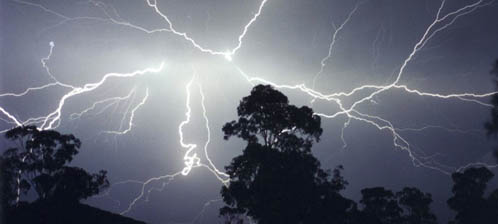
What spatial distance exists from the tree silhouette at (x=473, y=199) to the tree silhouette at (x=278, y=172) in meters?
15.3

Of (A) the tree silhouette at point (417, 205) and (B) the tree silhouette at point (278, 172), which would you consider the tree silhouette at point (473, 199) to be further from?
(B) the tree silhouette at point (278, 172)

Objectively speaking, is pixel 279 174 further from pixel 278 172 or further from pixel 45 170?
pixel 45 170

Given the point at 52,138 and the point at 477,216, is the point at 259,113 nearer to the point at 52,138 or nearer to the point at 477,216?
the point at 52,138

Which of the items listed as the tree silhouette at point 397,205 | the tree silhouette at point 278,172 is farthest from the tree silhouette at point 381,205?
the tree silhouette at point 278,172

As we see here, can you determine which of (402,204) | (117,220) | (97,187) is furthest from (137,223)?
(402,204)

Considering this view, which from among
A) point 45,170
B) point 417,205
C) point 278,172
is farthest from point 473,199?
point 45,170

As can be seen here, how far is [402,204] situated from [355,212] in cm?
1483

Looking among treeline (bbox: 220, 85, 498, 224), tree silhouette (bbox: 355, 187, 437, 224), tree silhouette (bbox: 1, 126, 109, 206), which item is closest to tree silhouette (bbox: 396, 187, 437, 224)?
tree silhouette (bbox: 355, 187, 437, 224)

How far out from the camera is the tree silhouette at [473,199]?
28719 millimetres

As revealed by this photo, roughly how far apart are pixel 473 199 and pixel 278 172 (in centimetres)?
2165

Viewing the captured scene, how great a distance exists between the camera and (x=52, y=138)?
2486 cm

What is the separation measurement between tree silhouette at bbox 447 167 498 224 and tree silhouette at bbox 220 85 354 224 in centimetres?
1532

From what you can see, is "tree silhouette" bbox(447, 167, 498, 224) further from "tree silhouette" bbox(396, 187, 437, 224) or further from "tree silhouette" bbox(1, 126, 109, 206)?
"tree silhouette" bbox(1, 126, 109, 206)

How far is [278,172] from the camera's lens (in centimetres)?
1777
